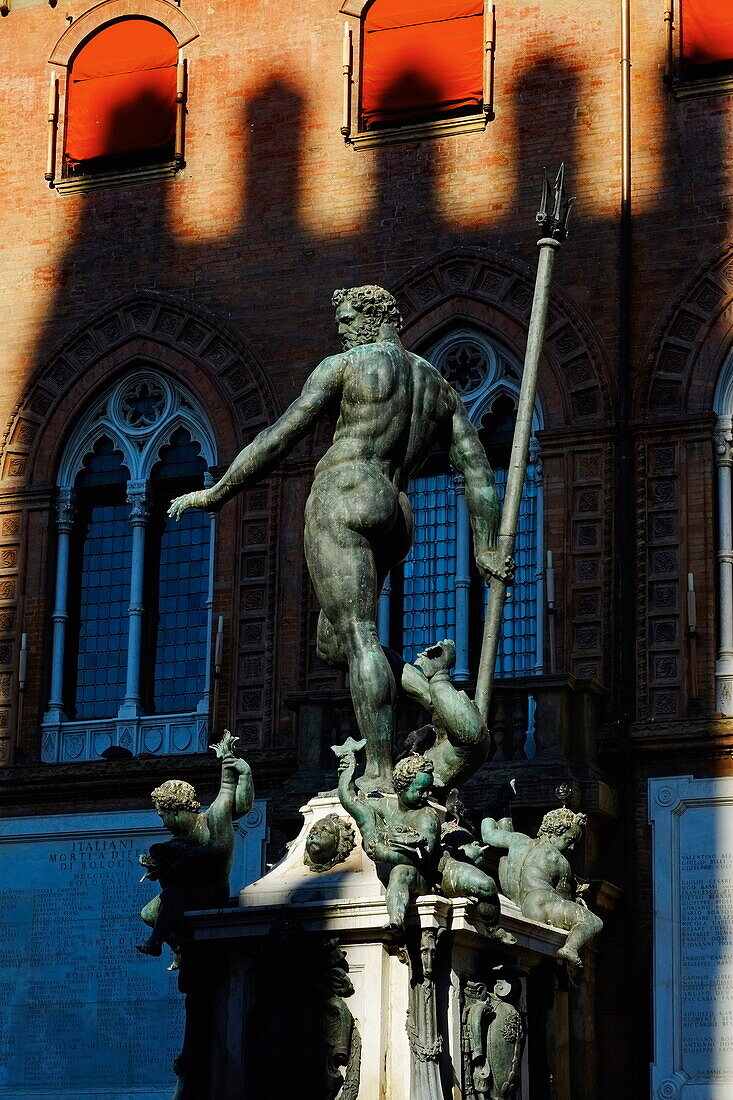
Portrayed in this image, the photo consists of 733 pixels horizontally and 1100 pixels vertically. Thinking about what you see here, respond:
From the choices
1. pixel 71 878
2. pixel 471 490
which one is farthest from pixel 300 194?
pixel 471 490

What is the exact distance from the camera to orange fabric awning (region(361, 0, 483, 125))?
24.9 meters

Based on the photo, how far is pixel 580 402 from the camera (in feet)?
A: 76.7

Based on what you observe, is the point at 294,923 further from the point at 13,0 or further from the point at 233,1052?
the point at 13,0

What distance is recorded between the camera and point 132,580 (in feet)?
81.3

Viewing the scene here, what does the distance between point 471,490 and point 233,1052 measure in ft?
10.4

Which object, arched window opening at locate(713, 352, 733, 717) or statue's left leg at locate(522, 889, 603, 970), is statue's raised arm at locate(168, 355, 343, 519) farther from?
arched window opening at locate(713, 352, 733, 717)

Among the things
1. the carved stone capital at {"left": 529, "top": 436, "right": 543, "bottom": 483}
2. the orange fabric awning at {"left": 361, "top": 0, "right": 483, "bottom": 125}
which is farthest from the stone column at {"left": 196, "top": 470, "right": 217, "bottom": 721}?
the orange fabric awning at {"left": 361, "top": 0, "right": 483, "bottom": 125}

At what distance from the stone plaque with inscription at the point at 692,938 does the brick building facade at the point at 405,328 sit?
204mm

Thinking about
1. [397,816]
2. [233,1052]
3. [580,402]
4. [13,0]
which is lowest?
[233,1052]

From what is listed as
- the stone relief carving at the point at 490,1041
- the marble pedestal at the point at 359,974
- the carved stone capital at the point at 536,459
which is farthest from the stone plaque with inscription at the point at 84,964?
the stone relief carving at the point at 490,1041

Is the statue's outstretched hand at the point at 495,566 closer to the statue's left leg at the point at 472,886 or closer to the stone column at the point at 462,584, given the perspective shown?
the statue's left leg at the point at 472,886

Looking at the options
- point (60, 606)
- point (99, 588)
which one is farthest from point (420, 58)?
point (60, 606)

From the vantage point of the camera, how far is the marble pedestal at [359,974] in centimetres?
1028

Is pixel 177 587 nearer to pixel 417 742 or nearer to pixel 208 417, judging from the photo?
pixel 208 417
